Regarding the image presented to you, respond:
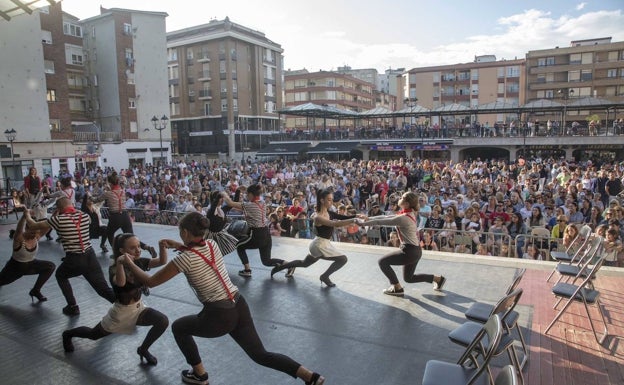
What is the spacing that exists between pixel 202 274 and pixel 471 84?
69775 millimetres

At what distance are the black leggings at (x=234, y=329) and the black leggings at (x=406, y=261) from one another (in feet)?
9.43

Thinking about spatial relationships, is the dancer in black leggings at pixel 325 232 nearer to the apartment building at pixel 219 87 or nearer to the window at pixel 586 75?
the apartment building at pixel 219 87

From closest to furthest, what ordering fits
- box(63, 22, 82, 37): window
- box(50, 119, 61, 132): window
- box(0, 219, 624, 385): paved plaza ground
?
box(0, 219, 624, 385): paved plaza ground < box(50, 119, 61, 132): window < box(63, 22, 82, 37): window

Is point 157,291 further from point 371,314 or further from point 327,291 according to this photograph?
point 371,314

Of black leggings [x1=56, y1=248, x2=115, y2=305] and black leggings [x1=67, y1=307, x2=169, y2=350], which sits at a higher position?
black leggings [x1=56, y1=248, x2=115, y2=305]

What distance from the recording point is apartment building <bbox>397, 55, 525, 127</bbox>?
64812mm

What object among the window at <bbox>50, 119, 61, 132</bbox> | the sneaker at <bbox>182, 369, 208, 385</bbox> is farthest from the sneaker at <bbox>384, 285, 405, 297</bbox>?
the window at <bbox>50, 119, 61, 132</bbox>

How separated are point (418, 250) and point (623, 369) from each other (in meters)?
2.69

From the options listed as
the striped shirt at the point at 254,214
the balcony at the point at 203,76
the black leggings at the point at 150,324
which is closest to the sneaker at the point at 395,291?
the striped shirt at the point at 254,214

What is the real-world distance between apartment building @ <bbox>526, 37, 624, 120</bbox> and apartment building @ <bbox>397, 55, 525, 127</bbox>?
287 cm

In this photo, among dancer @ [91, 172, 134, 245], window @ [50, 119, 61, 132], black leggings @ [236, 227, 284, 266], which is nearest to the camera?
black leggings @ [236, 227, 284, 266]

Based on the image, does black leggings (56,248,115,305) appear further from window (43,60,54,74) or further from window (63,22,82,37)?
window (63,22,82,37)

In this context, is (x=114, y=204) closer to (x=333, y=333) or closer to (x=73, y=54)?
(x=333, y=333)

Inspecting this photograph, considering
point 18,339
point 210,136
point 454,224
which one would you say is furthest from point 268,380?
point 210,136
